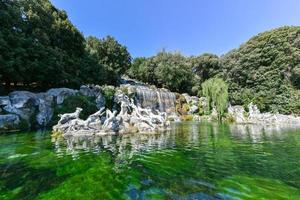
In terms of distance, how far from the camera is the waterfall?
142 feet

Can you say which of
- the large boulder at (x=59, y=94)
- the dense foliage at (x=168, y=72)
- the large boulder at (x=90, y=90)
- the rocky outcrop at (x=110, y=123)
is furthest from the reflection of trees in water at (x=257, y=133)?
the dense foliage at (x=168, y=72)

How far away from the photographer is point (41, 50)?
31.5m

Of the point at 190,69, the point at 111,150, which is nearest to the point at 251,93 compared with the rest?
the point at 190,69

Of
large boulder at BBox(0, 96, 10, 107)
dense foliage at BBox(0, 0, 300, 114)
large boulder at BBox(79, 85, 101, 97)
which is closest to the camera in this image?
large boulder at BBox(0, 96, 10, 107)

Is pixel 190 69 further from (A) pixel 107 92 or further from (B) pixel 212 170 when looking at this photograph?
(B) pixel 212 170

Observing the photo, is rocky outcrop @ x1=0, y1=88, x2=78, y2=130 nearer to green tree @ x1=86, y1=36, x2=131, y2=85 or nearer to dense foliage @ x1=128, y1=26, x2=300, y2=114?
green tree @ x1=86, y1=36, x2=131, y2=85

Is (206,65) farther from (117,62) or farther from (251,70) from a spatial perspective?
(117,62)

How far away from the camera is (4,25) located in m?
29.7

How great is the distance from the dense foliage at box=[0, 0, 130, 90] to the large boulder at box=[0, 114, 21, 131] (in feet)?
17.8

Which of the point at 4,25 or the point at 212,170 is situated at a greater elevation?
the point at 4,25

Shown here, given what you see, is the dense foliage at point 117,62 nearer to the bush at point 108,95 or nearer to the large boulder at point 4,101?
the large boulder at point 4,101

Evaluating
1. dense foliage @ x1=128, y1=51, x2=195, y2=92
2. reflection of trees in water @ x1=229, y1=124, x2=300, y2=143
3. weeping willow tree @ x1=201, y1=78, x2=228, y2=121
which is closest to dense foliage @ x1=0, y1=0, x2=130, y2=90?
weeping willow tree @ x1=201, y1=78, x2=228, y2=121

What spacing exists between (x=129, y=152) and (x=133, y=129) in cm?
909

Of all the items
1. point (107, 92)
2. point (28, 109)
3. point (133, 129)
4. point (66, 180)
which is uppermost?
point (107, 92)
